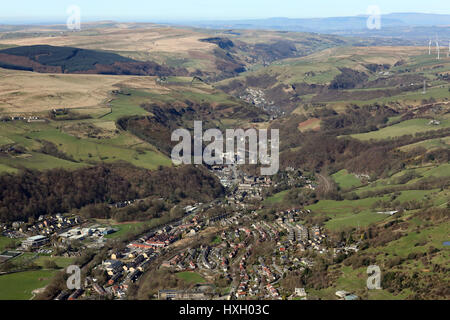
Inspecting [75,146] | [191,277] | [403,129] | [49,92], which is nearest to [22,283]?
[191,277]

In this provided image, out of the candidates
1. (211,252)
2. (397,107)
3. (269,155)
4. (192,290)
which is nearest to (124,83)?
(269,155)

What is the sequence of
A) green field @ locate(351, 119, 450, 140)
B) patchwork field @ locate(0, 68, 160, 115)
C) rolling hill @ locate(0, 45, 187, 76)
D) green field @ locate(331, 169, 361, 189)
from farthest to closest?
rolling hill @ locate(0, 45, 187, 76), patchwork field @ locate(0, 68, 160, 115), green field @ locate(351, 119, 450, 140), green field @ locate(331, 169, 361, 189)

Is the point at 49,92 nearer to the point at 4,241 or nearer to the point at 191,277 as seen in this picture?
the point at 4,241

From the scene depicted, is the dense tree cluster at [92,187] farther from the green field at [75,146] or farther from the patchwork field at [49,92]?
the patchwork field at [49,92]

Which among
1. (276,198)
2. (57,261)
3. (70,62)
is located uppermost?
(70,62)

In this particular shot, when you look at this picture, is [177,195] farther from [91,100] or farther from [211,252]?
[91,100]

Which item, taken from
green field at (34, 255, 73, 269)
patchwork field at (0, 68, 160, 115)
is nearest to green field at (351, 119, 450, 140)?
patchwork field at (0, 68, 160, 115)

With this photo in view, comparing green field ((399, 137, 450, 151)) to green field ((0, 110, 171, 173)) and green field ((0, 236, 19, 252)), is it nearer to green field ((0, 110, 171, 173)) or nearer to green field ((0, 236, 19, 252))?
green field ((0, 110, 171, 173))
